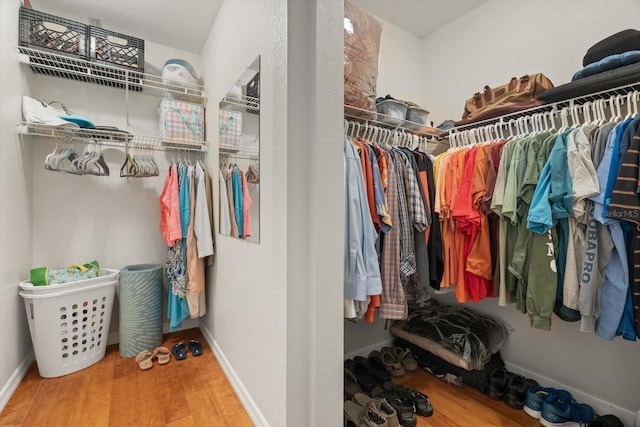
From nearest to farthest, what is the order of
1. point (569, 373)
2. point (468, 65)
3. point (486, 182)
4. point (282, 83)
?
point (282, 83) < point (486, 182) < point (569, 373) < point (468, 65)

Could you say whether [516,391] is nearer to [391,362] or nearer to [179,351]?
[391,362]

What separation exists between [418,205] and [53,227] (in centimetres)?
251

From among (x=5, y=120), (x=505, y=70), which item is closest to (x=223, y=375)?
(x=5, y=120)

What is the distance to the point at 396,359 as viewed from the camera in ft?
6.34

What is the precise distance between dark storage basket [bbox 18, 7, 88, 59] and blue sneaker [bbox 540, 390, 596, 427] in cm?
344

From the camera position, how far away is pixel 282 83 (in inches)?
40.8

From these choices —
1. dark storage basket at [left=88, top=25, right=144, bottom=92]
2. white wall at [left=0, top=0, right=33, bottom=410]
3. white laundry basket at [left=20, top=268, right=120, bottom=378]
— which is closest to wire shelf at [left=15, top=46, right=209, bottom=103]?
dark storage basket at [left=88, top=25, right=144, bottom=92]

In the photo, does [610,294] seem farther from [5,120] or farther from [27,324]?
[27,324]

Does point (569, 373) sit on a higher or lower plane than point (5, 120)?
lower

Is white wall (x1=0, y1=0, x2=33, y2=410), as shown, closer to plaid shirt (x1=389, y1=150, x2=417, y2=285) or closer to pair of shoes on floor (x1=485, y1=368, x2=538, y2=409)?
plaid shirt (x1=389, y1=150, x2=417, y2=285)

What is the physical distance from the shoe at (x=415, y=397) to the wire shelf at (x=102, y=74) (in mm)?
2473

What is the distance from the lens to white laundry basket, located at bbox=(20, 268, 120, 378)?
1622 mm

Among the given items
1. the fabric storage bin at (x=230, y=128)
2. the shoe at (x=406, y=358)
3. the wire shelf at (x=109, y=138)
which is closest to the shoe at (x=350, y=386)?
the shoe at (x=406, y=358)

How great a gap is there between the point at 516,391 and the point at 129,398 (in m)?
2.19
